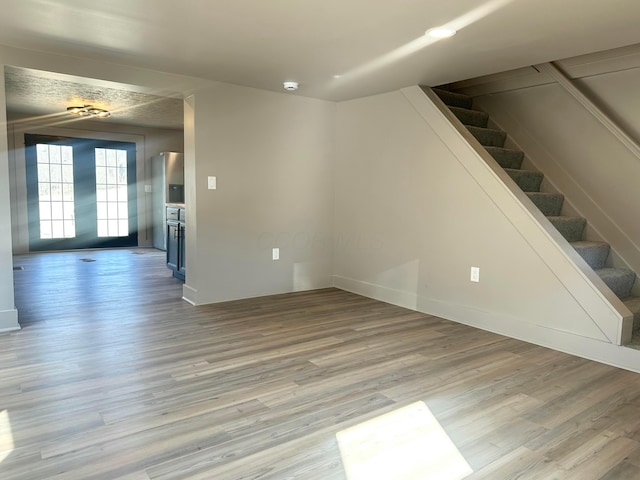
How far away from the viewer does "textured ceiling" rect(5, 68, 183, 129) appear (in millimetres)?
4711

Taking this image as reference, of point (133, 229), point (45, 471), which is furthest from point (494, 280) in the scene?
point (133, 229)

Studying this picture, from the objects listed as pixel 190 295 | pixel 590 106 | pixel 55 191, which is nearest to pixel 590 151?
pixel 590 106

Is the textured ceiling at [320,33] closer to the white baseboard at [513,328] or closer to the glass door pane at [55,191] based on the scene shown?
the white baseboard at [513,328]

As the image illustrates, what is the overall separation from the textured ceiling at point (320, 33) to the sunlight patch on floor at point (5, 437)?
6.88 feet

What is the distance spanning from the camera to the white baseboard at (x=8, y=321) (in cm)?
335

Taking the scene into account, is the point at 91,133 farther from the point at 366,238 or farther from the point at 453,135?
the point at 453,135

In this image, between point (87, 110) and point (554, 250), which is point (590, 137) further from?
point (87, 110)

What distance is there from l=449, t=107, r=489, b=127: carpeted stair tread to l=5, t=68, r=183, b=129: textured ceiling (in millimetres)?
3073

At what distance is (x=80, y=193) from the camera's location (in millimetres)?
7637

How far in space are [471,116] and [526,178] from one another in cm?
89

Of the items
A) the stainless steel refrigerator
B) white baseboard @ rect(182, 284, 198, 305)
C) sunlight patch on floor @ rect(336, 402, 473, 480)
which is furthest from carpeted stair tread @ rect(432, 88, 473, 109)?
the stainless steel refrigerator

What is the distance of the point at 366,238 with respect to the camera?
475cm

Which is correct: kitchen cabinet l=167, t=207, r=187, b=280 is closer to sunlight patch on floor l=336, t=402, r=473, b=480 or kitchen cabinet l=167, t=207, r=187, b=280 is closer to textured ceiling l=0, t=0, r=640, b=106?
textured ceiling l=0, t=0, r=640, b=106

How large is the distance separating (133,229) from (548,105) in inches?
269
